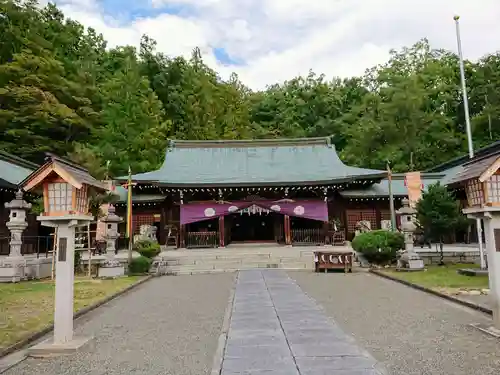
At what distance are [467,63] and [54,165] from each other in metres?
39.6

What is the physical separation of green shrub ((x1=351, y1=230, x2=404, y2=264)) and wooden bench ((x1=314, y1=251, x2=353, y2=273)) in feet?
3.89

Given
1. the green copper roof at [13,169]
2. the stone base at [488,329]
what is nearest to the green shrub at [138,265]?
the green copper roof at [13,169]

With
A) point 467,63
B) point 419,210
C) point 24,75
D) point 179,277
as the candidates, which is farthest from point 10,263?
point 467,63

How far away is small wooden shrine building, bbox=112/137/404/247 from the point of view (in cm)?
2162

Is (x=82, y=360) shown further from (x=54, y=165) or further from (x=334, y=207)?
(x=334, y=207)

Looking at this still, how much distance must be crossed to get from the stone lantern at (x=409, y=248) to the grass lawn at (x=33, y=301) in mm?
9256

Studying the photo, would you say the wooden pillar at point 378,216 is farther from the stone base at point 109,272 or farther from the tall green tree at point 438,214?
the stone base at point 109,272

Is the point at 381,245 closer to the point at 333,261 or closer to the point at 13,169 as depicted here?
the point at 333,261

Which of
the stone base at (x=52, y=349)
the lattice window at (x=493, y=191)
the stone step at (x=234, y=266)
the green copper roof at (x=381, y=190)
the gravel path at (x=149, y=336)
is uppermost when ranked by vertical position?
the green copper roof at (x=381, y=190)

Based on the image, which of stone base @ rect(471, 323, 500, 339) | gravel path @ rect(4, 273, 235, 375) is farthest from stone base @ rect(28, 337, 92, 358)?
stone base @ rect(471, 323, 500, 339)

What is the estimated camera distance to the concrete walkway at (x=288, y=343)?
4.13m

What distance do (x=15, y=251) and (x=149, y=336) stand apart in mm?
9044

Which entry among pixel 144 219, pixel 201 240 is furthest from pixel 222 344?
pixel 144 219

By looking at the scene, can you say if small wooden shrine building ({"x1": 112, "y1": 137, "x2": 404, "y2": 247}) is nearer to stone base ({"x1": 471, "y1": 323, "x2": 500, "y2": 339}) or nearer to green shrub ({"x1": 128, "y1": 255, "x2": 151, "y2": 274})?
green shrub ({"x1": 128, "y1": 255, "x2": 151, "y2": 274})
